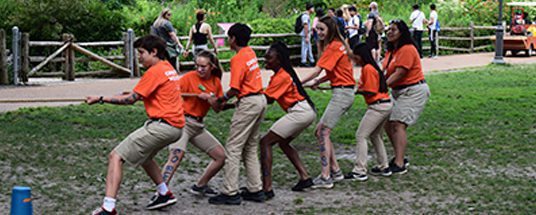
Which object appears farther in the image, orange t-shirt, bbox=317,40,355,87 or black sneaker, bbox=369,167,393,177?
black sneaker, bbox=369,167,393,177

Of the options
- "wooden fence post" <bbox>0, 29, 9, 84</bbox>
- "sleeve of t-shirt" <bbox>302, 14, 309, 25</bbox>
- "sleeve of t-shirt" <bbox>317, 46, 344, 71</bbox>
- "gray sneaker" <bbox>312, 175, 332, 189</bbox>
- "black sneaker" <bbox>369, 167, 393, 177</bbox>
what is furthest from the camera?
"sleeve of t-shirt" <bbox>302, 14, 309, 25</bbox>

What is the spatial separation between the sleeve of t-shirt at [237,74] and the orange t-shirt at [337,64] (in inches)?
51.0

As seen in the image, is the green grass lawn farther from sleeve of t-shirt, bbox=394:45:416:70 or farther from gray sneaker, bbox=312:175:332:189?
sleeve of t-shirt, bbox=394:45:416:70

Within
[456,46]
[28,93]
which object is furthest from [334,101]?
[456,46]

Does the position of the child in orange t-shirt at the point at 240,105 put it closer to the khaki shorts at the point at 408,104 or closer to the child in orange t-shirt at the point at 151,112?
the child in orange t-shirt at the point at 151,112

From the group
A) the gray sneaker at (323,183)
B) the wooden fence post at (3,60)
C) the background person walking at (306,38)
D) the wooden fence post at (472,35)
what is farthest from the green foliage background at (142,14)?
the gray sneaker at (323,183)

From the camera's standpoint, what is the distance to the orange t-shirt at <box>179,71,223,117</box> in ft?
29.0

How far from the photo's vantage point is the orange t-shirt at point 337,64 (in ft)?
31.6

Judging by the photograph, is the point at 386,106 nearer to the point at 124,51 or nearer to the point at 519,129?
the point at 519,129

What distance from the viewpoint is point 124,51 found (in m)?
23.0

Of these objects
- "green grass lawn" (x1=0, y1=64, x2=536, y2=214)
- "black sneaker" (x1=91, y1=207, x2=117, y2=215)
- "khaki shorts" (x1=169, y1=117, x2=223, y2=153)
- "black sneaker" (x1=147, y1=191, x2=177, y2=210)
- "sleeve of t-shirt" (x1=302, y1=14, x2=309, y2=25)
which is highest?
"sleeve of t-shirt" (x1=302, y1=14, x2=309, y2=25)

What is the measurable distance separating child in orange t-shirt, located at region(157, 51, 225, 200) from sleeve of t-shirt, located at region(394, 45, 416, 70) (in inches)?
89.6

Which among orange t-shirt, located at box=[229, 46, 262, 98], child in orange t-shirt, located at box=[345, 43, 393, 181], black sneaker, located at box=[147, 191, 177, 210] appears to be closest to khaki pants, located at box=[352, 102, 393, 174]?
child in orange t-shirt, located at box=[345, 43, 393, 181]

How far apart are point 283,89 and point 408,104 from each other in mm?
1922
